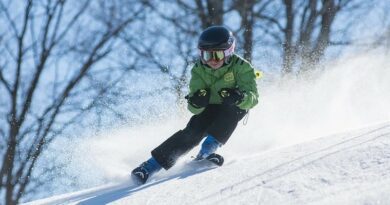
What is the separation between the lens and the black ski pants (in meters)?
4.65

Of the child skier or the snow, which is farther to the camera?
the child skier

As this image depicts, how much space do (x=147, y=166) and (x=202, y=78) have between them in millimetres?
981

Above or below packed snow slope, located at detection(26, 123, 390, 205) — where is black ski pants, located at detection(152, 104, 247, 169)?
below

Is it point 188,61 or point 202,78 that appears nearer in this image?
point 202,78

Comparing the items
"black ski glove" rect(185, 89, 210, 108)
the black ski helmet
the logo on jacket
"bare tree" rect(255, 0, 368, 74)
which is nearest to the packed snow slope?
"black ski glove" rect(185, 89, 210, 108)

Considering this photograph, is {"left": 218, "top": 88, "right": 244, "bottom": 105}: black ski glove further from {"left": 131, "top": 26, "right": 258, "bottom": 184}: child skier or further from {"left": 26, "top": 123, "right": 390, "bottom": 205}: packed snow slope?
{"left": 26, "top": 123, "right": 390, "bottom": 205}: packed snow slope

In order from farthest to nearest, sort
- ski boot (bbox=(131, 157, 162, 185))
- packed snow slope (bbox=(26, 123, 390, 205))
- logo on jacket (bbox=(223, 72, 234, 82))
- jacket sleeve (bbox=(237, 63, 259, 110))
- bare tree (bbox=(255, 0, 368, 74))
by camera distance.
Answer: bare tree (bbox=(255, 0, 368, 74)), logo on jacket (bbox=(223, 72, 234, 82)), jacket sleeve (bbox=(237, 63, 259, 110)), ski boot (bbox=(131, 157, 162, 185)), packed snow slope (bbox=(26, 123, 390, 205))

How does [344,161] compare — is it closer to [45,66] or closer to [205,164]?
[205,164]

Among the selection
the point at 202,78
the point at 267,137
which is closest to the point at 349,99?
the point at 267,137

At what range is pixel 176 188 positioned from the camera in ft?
11.9

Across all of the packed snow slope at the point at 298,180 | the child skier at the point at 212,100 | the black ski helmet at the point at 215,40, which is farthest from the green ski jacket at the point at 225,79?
the packed snow slope at the point at 298,180

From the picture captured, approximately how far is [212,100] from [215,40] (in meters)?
0.55

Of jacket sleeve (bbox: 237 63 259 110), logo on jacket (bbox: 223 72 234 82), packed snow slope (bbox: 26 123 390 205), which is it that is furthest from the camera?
logo on jacket (bbox: 223 72 234 82)

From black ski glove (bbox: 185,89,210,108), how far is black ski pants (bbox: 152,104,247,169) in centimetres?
17
